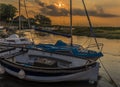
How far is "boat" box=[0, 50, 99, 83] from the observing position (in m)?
17.9

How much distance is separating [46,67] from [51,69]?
978 mm

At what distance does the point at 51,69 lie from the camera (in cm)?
1786

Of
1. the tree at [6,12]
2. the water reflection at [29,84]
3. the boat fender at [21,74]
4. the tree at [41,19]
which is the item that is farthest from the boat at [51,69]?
the tree at [41,19]

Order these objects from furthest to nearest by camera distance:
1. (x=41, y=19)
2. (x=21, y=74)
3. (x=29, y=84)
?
(x=41, y=19)
(x=21, y=74)
(x=29, y=84)

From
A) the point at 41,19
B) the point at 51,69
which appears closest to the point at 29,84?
the point at 51,69

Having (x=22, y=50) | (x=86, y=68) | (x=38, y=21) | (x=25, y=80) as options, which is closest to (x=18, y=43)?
(x=22, y=50)

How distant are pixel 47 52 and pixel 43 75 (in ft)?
9.40

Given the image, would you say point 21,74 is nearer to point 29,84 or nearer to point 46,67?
point 29,84

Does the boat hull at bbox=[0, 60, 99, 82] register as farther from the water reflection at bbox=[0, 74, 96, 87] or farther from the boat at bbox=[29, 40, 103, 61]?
the boat at bbox=[29, 40, 103, 61]

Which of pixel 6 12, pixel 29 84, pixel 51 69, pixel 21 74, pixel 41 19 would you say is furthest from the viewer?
pixel 41 19

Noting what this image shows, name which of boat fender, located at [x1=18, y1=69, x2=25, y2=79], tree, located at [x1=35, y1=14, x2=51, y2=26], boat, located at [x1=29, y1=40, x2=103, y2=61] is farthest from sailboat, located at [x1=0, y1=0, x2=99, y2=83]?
tree, located at [x1=35, y1=14, x2=51, y2=26]

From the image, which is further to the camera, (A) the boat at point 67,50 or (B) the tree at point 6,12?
(B) the tree at point 6,12

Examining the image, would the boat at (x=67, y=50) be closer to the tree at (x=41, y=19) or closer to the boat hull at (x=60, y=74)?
the boat hull at (x=60, y=74)

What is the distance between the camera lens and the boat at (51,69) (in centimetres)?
1791
